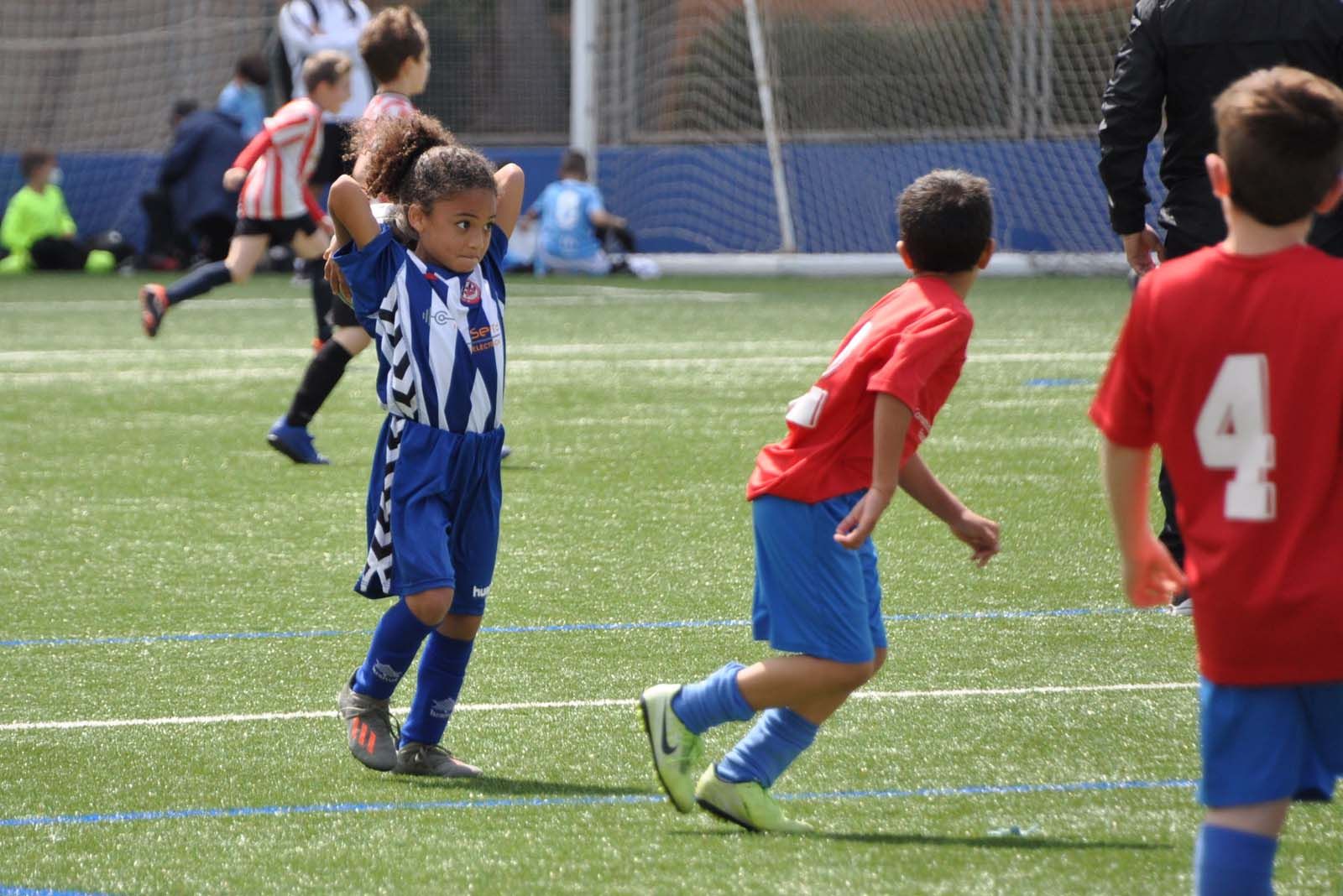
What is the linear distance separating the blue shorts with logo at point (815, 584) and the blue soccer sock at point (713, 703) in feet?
0.44

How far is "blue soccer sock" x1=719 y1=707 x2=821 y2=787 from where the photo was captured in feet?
11.6

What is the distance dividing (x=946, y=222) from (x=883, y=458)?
1.54ft

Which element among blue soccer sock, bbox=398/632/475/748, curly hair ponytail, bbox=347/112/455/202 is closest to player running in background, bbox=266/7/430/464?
curly hair ponytail, bbox=347/112/455/202

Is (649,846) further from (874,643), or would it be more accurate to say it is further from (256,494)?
(256,494)

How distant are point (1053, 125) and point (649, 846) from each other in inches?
652

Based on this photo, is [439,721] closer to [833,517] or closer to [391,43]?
[833,517]

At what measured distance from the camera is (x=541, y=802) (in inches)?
148

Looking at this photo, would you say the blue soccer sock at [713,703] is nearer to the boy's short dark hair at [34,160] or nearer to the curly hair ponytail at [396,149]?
the curly hair ponytail at [396,149]

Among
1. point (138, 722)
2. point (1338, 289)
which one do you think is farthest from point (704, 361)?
point (1338, 289)

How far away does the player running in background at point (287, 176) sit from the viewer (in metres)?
9.37

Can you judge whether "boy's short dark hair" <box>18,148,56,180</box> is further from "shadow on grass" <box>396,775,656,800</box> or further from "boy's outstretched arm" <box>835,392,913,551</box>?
"boy's outstretched arm" <box>835,392,913,551</box>

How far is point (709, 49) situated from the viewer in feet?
67.1

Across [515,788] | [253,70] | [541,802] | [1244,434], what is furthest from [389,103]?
[253,70]

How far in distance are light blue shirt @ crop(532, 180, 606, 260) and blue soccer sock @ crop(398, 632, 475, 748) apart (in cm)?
1589
